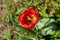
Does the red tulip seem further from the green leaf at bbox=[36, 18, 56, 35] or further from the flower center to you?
the green leaf at bbox=[36, 18, 56, 35]

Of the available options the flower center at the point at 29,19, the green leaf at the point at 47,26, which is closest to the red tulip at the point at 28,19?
the flower center at the point at 29,19

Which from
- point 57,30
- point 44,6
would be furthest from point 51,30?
point 44,6

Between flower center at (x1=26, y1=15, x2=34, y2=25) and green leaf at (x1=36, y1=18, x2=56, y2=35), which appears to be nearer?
flower center at (x1=26, y1=15, x2=34, y2=25)

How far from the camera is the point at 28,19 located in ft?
5.91

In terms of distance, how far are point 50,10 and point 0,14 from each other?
628 millimetres

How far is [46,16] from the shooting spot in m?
2.17

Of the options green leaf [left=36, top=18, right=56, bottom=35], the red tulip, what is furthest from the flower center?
green leaf [left=36, top=18, right=56, bottom=35]

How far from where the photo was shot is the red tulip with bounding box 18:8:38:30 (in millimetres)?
1739

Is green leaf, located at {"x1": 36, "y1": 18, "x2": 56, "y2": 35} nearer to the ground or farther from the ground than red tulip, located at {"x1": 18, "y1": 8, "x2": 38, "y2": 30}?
farther from the ground

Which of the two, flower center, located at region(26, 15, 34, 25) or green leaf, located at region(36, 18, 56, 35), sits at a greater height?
green leaf, located at region(36, 18, 56, 35)

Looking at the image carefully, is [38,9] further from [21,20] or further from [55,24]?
[21,20]

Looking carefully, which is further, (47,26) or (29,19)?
(47,26)

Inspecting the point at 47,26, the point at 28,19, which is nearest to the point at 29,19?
the point at 28,19

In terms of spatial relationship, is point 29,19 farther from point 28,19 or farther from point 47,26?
point 47,26
